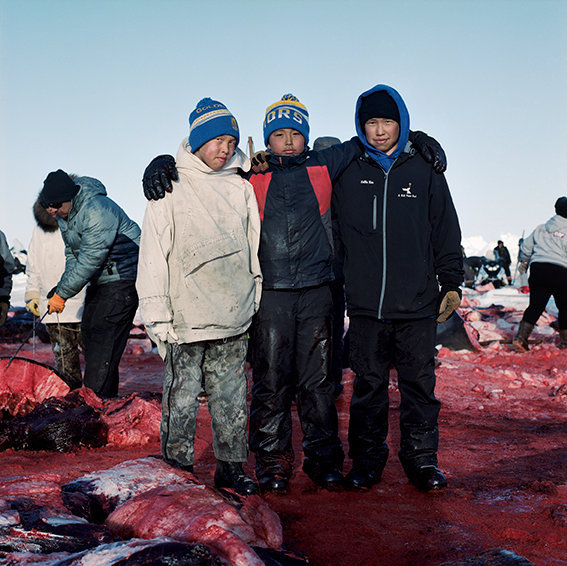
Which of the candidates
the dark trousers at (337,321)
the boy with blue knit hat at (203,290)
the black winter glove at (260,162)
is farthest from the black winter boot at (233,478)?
the dark trousers at (337,321)

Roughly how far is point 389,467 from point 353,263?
1.34 metres

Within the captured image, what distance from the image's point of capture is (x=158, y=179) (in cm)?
313

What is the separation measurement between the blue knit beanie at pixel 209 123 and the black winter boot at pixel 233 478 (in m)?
1.69

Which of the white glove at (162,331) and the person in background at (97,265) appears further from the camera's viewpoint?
the person in background at (97,265)

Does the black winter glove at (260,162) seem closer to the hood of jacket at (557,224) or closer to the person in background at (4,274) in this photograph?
the person in background at (4,274)

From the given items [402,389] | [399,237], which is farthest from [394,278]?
[402,389]

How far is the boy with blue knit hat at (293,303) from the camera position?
11.2 feet

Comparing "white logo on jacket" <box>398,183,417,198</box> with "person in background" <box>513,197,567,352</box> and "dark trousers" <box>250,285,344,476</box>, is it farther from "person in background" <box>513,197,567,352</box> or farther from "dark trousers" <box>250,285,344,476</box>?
"person in background" <box>513,197,567,352</box>

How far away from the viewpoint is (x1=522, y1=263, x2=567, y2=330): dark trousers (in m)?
8.59

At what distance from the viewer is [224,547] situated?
2037 mm

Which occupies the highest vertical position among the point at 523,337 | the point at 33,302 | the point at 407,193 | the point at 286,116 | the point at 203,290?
the point at 286,116

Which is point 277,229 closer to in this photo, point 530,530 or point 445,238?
point 445,238

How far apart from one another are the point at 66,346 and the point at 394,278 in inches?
136

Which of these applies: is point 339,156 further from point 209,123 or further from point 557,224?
point 557,224
